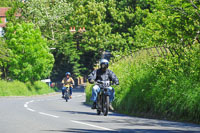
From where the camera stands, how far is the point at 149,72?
707 inches

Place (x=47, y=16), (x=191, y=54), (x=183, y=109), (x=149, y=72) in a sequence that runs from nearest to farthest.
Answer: (x=183, y=109) < (x=191, y=54) < (x=149, y=72) < (x=47, y=16)

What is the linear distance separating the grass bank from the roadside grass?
27.9 meters

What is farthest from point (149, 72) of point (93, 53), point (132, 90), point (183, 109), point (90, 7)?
point (93, 53)

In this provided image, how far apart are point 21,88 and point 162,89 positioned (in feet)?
115

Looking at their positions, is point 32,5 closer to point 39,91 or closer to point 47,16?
point 47,16

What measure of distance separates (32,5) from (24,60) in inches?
567

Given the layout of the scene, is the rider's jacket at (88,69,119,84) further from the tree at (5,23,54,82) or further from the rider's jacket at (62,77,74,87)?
the tree at (5,23,54,82)

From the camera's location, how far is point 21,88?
49.1 metres

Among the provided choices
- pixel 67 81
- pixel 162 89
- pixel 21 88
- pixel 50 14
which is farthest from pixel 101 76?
pixel 50 14

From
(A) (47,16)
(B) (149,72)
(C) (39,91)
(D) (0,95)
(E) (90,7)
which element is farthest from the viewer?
(A) (47,16)

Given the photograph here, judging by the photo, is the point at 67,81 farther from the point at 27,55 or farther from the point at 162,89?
the point at 27,55

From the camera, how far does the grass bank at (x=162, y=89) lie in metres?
13.8

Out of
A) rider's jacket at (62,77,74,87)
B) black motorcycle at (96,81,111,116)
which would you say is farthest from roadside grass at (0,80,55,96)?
black motorcycle at (96,81,111,116)

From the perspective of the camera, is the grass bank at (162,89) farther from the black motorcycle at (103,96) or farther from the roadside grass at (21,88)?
the roadside grass at (21,88)
